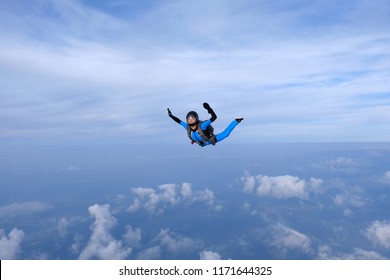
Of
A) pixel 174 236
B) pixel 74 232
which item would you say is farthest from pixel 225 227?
pixel 74 232

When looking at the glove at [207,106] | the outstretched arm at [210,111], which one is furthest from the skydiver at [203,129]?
A: the glove at [207,106]

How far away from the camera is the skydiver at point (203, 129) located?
6676mm

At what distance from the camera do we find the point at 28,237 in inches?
6417

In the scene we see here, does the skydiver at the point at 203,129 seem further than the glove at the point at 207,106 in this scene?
Yes

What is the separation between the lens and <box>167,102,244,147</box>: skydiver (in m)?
6.68

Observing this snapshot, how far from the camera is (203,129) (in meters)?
6.95

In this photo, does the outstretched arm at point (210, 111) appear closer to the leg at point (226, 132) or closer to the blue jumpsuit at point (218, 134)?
the blue jumpsuit at point (218, 134)

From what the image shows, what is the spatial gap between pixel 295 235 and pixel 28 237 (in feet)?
559

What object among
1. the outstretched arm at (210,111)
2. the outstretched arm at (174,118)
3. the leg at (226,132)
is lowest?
the leg at (226,132)

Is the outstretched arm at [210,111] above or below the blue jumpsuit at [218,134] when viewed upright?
above

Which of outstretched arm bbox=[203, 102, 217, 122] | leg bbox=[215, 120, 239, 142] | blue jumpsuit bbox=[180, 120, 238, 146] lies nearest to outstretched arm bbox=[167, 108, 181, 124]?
blue jumpsuit bbox=[180, 120, 238, 146]

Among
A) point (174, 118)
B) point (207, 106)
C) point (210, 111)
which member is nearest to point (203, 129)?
point (210, 111)

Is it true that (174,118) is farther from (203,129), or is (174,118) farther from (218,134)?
(218,134)

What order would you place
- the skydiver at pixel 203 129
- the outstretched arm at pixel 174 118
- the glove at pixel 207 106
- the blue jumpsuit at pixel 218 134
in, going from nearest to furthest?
the glove at pixel 207 106 → the skydiver at pixel 203 129 → the blue jumpsuit at pixel 218 134 → the outstretched arm at pixel 174 118
